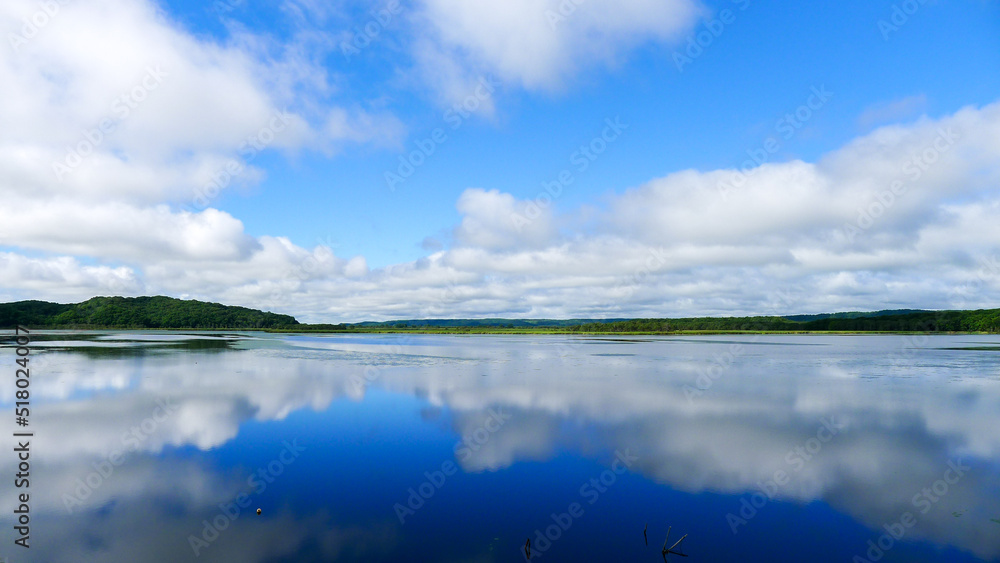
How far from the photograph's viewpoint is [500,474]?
1033 centimetres

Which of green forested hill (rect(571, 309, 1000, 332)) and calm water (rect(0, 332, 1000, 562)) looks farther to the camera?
green forested hill (rect(571, 309, 1000, 332))

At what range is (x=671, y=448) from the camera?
479 inches

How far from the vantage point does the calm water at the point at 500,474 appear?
7160 millimetres

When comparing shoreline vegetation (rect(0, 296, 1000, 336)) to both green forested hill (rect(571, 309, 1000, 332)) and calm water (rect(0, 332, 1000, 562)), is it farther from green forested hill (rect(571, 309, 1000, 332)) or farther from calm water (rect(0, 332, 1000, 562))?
calm water (rect(0, 332, 1000, 562))

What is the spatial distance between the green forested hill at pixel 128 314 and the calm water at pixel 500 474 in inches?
4567

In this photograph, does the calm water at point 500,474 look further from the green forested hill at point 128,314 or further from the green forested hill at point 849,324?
the green forested hill at point 128,314

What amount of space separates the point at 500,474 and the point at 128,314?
141 m

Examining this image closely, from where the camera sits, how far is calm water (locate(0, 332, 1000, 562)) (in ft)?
23.5

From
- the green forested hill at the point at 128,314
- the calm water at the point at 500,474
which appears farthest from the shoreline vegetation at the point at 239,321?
the calm water at the point at 500,474

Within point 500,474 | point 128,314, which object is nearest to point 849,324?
point 500,474

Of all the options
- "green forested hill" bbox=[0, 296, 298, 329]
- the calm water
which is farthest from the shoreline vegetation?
the calm water

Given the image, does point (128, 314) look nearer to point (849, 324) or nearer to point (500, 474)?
point (500, 474)

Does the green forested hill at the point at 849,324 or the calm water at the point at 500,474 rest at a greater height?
the green forested hill at the point at 849,324

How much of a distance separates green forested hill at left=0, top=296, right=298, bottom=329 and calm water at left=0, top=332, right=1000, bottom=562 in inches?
4567
